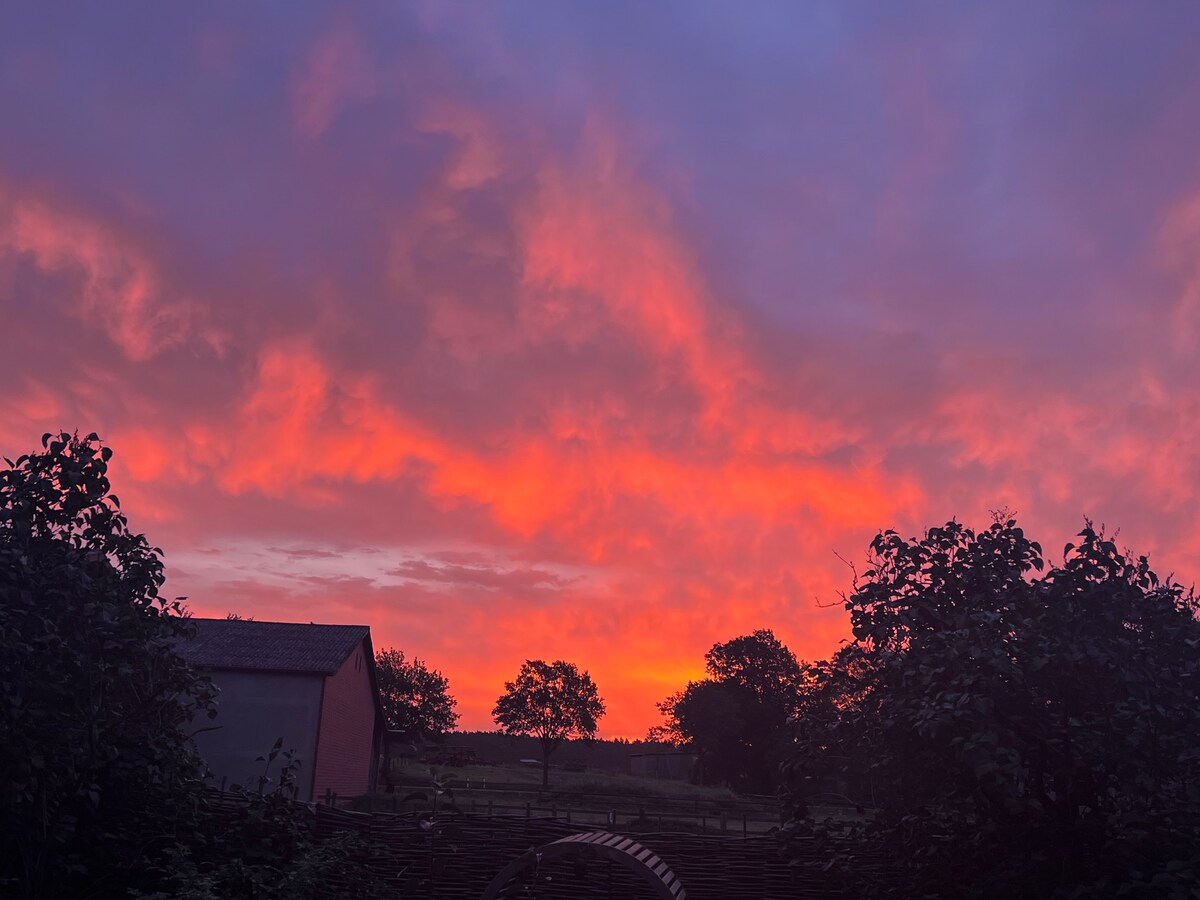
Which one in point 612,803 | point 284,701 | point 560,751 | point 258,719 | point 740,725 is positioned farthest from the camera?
point 560,751

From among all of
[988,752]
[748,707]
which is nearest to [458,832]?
[988,752]

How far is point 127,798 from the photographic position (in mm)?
9461

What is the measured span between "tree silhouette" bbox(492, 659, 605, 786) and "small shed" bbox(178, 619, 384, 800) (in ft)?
140

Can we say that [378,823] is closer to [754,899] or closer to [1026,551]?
[754,899]

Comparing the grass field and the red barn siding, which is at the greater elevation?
the red barn siding

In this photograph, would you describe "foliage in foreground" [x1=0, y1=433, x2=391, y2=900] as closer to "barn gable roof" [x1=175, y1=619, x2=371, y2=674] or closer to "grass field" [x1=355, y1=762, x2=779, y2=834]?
"grass field" [x1=355, y1=762, x2=779, y2=834]

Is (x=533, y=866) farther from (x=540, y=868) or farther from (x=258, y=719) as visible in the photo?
(x=258, y=719)

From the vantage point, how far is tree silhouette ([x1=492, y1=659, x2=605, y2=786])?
3063 inches

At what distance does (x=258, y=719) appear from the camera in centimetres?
3138

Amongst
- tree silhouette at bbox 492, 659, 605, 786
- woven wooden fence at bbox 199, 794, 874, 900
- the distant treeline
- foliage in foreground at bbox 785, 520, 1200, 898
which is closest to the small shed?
woven wooden fence at bbox 199, 794, 874, 900

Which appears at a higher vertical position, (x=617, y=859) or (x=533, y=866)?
(x=617, y=859)

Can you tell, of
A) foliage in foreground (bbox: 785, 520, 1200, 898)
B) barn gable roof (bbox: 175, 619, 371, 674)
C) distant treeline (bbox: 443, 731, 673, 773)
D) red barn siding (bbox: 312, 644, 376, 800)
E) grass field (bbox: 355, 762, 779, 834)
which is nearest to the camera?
foliage in foreground (bbox: 785, 520, 1200, 898)

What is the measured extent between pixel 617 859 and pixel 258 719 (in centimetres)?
2569

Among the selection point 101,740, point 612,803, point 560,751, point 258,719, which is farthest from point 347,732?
point 560,751
